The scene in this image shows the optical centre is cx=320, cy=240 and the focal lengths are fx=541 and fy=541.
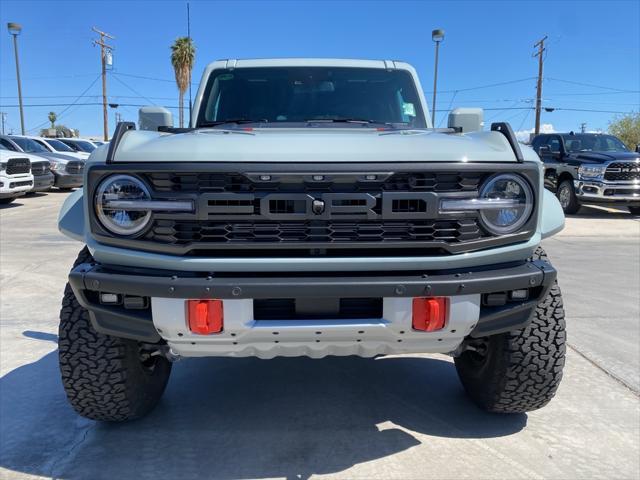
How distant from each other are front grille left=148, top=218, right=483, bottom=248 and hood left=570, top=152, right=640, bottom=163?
11.3 metres

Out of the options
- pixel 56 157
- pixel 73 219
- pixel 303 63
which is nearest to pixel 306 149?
pixel 73 219

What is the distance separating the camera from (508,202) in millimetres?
2197

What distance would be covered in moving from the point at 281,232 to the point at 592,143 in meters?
13.0

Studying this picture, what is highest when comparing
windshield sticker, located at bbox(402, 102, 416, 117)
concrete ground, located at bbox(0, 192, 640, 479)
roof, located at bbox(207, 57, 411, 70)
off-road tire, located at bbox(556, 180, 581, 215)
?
roof, located at bbox(207, 57, 411, 70)

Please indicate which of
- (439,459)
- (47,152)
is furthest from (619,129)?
(439,459)

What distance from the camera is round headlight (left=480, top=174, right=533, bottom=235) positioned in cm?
220

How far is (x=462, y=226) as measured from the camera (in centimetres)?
216

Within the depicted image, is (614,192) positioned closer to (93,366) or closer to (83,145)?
(93,366)

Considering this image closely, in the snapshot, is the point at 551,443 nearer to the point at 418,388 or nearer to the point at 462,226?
the point at 418,388

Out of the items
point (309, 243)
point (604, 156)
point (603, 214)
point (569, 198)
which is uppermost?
point (604, 156)

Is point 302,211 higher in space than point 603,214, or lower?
higher

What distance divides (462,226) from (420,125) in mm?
1609

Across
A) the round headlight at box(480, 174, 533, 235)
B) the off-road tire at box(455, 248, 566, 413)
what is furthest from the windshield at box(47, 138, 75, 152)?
the round headlight at box(480, 174, 533, 235)

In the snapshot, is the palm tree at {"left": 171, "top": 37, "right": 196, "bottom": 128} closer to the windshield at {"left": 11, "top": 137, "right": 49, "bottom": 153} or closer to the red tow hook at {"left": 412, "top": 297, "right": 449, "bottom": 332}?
the windshield at {"left": 11, "top": 137, "right": 49, "bottom": 153}
